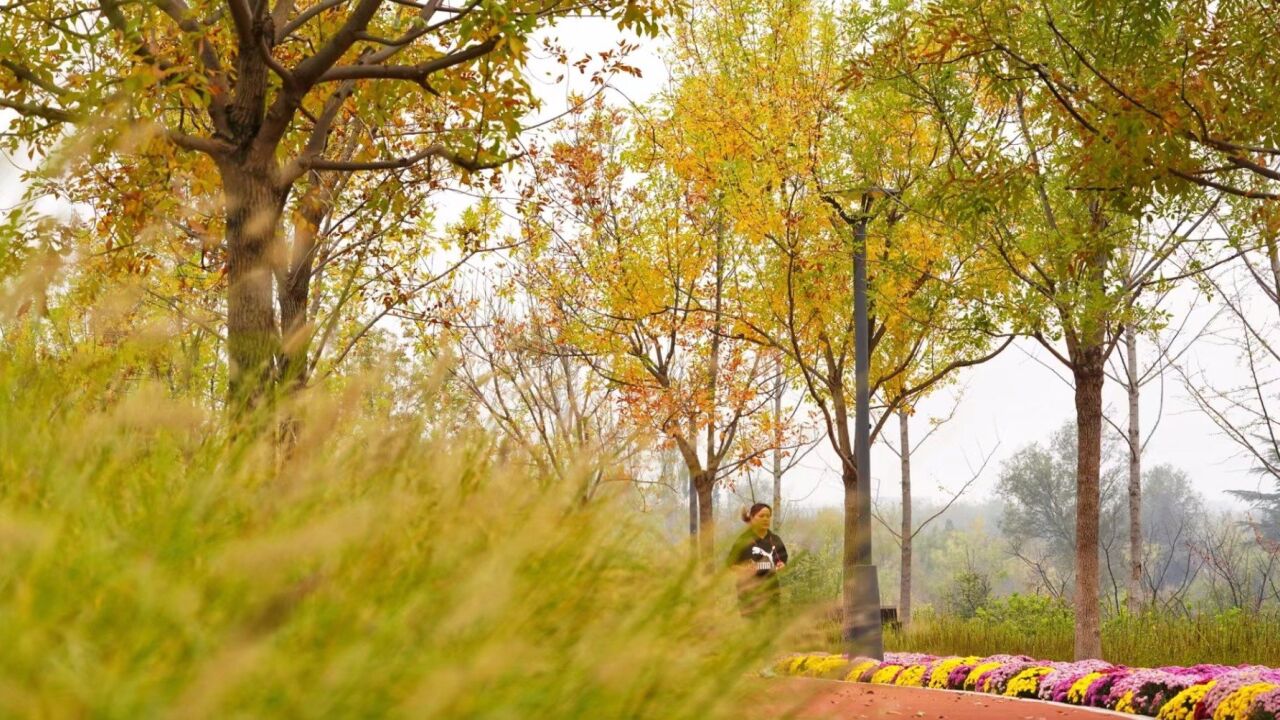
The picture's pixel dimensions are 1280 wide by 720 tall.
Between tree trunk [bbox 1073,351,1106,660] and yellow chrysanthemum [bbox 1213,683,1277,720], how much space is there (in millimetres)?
5820

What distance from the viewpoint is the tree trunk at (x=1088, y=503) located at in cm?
1527

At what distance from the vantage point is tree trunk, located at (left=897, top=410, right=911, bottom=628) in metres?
26.5

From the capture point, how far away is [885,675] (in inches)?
521

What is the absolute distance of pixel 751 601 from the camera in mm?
2770

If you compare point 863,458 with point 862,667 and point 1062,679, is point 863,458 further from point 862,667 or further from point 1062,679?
point 1062,679

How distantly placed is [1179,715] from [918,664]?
3901 millimetres

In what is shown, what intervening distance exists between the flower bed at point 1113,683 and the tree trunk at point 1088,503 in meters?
2.01

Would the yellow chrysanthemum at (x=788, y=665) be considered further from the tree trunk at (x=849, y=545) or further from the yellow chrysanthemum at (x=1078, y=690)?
the yellow chrysanthemum at (x=1078, y=690)

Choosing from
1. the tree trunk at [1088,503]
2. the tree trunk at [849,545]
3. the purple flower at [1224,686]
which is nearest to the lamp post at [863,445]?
the tree trunk at [849,545]

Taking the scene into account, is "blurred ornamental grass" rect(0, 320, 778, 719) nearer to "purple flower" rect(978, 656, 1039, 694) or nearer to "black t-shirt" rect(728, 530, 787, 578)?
"black t-shirt" rect(728, 530, 787, 578)

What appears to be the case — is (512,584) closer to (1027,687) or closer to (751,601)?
(751,601)

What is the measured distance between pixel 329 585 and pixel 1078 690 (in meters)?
10.7

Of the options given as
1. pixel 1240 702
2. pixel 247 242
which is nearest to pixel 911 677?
pixel 1240 702

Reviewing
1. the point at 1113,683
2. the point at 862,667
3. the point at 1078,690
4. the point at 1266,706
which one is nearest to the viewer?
the point at 1266,706
